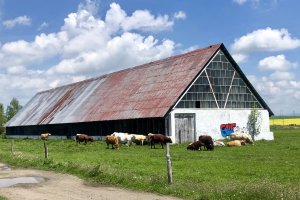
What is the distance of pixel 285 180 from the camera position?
1617 centimetres

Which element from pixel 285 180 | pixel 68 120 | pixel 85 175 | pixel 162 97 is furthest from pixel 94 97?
pixel 285 180

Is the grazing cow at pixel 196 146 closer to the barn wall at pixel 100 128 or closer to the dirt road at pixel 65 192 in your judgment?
the barn wall at pixel 100 128

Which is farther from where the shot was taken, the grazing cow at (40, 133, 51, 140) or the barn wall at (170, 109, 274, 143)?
the grazing cow at (40, 133, 51, 140)

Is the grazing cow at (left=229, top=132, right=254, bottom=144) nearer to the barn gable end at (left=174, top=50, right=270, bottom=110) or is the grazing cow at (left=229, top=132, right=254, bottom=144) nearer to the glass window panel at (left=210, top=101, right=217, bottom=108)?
the glass window panel at (left=210, top=101, right=217, bottom=108)

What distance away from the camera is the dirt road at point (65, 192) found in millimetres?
14195

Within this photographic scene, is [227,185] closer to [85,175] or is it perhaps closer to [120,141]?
[85,175]

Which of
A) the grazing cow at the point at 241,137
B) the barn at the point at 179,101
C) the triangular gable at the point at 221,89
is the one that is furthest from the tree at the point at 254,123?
the grazing cow at the point at 241,137

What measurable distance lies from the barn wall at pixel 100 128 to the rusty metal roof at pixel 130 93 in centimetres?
84

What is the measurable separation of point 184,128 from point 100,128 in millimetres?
12850

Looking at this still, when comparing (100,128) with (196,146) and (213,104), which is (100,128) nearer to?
(213,104)

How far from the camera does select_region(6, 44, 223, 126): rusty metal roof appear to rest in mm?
44575

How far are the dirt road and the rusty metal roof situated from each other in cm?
2418

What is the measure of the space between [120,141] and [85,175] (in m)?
22.4

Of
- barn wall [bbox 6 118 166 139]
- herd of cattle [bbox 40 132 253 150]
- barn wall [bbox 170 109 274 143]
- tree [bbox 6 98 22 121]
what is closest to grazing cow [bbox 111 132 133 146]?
herd of cattle [bbox 40 132 253 150]
